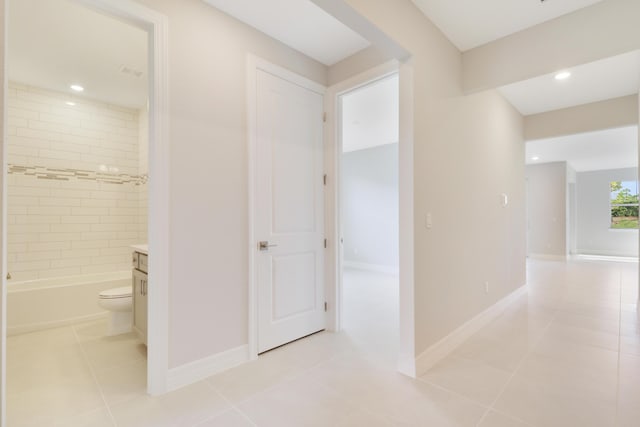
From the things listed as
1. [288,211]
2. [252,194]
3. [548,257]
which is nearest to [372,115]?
[288,211]

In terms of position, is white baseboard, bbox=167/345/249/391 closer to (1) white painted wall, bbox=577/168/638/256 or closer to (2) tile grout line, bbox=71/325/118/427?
(2) tile grout line, bbox=71/325/118/427

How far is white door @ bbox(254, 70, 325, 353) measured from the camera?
2.49 metres

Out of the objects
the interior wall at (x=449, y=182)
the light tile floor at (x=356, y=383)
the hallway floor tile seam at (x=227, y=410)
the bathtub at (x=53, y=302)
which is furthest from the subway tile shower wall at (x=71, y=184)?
the interior wall at (x=449, y=182)

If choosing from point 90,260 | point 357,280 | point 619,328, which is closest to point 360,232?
point 357,280

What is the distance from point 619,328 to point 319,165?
11.1 ft

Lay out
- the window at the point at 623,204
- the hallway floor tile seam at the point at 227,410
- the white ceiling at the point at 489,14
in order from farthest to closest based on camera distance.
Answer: the window at the point at 623,204
the white ceiling at the point at 489,14
the hallway floor tile seam at the point at 227,410

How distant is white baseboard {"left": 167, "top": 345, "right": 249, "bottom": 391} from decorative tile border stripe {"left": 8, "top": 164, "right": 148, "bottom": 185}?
2.91 metres

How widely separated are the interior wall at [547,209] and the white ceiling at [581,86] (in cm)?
460

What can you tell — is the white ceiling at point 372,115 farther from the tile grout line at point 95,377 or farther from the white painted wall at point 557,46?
the tile grout line at point 95,377

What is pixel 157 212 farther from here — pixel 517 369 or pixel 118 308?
pixel 517 369

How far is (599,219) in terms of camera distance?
941 cm

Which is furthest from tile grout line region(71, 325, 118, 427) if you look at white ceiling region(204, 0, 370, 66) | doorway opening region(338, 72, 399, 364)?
white ceiling region(204, 0, 370, 66)

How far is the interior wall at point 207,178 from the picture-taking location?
2008 mm

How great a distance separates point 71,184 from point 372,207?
5111mm
